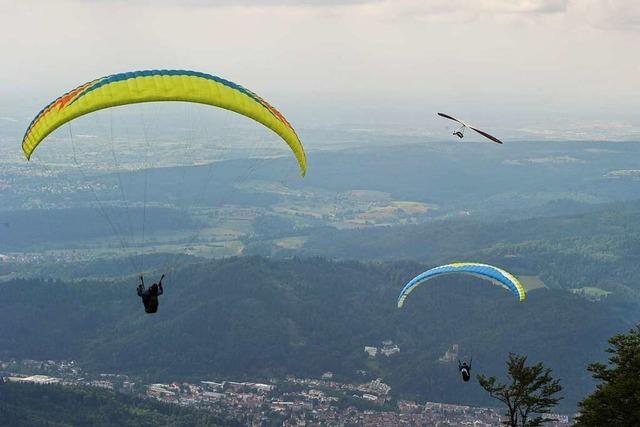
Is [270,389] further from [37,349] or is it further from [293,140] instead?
[293,140]

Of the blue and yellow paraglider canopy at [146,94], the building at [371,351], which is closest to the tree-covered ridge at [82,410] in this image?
the building at [371,351]

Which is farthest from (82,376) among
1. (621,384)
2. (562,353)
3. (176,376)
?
(621,384)

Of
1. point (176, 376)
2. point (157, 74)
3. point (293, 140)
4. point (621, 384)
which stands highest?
point (157, 74)

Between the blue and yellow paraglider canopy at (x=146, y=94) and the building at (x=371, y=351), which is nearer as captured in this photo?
the blue and yellow paraglider canopy at (x=146, y=94)

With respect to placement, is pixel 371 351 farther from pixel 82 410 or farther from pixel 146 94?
pixel 146 94

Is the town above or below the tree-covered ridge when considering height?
below

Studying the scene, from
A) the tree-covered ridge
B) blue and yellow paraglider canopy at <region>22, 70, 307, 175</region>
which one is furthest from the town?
blue and yellow paraglider canopy at <region>22, 70, 307, 175</region>

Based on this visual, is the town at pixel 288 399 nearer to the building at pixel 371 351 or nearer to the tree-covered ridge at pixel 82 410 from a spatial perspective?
the tree-covered ridge at pixel 82 410

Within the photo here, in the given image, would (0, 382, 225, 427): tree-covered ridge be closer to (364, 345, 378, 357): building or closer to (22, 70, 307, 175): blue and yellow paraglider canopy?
(364, 345, 378, 357): building
